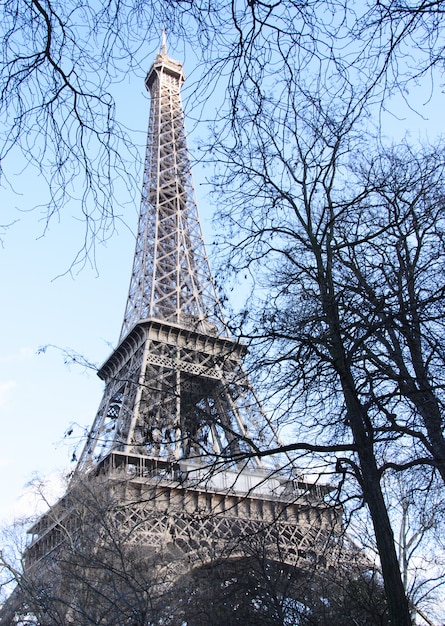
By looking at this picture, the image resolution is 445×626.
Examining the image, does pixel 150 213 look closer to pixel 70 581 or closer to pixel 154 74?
pixel 154 74

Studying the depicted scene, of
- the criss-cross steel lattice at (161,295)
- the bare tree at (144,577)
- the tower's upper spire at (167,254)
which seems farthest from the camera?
the tower's upper spire at (167,254)

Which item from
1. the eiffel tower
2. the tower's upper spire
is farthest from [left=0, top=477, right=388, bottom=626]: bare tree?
the tower's upper spire

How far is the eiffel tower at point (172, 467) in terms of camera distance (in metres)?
5.39

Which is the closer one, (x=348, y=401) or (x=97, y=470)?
(x=348, y=401)

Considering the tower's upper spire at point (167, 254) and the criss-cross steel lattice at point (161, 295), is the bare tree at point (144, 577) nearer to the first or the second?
the criss-cross steel lattice at point (161, 295)

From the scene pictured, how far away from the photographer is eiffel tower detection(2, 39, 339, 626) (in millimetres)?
5391

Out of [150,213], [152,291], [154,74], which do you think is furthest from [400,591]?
[154,74]

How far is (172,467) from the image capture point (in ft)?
18.0

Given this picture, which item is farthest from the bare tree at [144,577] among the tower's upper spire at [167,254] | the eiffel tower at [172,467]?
the tower's upper spire at [167,254]

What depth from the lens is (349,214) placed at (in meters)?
6.68

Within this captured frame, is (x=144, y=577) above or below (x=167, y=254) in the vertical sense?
below

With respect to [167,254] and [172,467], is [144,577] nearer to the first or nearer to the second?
[172,467]

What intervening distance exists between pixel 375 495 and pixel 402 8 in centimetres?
351

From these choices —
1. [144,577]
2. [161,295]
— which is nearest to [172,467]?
[144,577]
